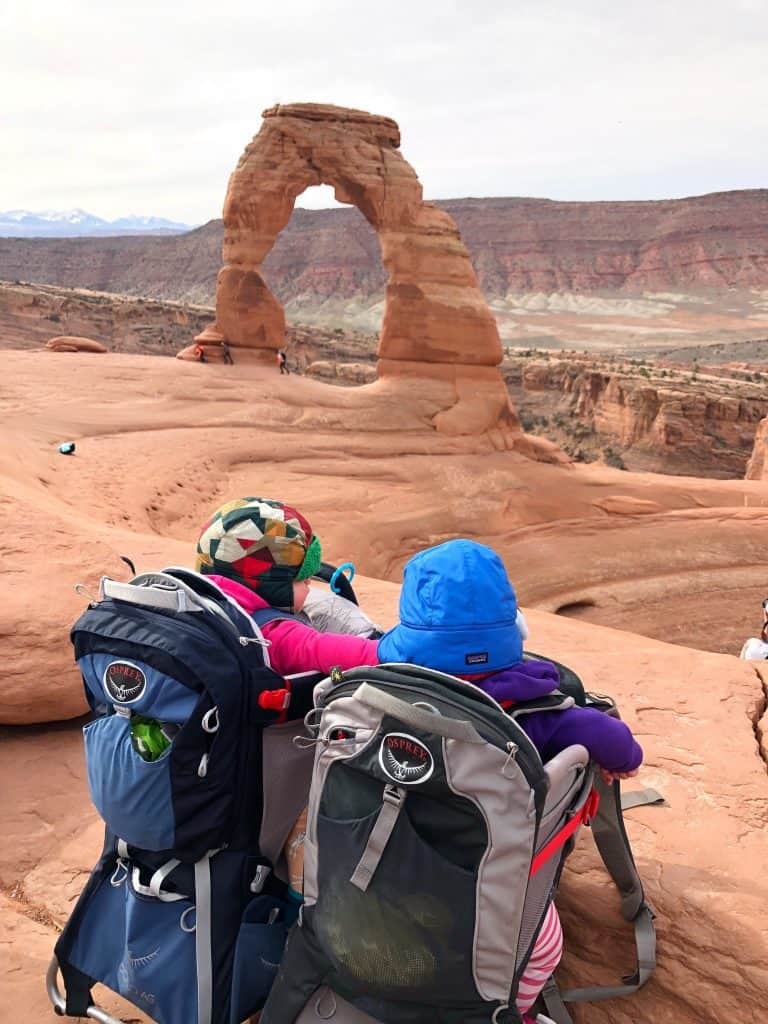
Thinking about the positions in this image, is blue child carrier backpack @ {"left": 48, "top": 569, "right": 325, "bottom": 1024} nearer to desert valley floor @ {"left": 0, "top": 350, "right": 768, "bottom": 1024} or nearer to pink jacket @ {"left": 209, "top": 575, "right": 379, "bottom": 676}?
pink jacket @ {"left": 209, "top": 575, "right": 379, "bottom": 676}

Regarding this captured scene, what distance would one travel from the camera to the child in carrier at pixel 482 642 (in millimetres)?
1799

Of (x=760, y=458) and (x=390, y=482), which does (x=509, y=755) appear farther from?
(x=760, y=458)

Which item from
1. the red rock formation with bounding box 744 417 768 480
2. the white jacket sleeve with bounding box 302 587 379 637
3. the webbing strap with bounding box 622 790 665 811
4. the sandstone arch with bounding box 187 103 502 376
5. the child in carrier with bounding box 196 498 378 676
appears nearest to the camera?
the child in carrier with bounding box 196 498 378 676

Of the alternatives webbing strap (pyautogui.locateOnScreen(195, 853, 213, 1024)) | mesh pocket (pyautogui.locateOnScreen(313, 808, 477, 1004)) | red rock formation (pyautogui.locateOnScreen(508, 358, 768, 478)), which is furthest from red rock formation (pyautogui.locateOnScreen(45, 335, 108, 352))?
mesh pocket (pyautogui.locateOnScreen(313, 808, 477, 1004))

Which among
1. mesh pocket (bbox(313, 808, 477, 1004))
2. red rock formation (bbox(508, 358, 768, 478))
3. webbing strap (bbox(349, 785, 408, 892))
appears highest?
webbing strap (bbox(349, 785, 408, 892))

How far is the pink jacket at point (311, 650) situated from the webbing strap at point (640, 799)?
1.29 m

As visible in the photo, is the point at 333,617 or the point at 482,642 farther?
the point at 333,617

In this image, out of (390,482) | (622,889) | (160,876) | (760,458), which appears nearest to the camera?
(160,876)

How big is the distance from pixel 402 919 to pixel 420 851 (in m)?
0.16

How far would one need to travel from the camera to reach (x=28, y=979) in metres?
2.37

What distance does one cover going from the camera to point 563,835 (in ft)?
6.09

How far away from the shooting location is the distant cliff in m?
80.3

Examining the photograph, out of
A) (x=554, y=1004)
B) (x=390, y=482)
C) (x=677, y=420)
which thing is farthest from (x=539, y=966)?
(x=677, y=420)

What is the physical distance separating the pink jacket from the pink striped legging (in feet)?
2.70
